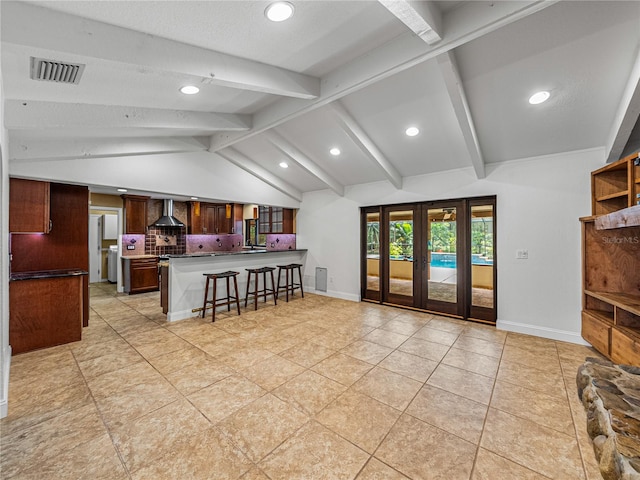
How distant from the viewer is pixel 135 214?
646 cm

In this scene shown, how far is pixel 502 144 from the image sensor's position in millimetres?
3738

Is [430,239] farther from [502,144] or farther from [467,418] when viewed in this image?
[467,418]

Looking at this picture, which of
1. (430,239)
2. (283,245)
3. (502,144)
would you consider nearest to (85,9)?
(502,144)

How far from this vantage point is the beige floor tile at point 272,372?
2629 mm

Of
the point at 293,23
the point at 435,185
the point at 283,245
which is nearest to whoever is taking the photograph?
the point at 293,23

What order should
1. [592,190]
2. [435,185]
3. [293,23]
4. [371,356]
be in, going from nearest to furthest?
[293,23], [371,356], [592,190], [435,185]

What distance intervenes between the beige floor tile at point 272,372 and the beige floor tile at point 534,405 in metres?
1.84

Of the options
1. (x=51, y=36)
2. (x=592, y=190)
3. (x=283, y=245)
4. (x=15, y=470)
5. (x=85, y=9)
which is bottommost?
(x=15, y=470)

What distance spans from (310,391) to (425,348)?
1.72 m

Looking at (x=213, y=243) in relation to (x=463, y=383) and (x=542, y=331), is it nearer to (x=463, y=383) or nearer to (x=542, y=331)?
(x=463, y=383)

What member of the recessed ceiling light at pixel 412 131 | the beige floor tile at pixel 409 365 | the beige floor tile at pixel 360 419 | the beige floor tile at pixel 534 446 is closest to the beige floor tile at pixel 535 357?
the beige floor tile at pixel 409 365

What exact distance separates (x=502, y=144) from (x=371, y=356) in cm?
335

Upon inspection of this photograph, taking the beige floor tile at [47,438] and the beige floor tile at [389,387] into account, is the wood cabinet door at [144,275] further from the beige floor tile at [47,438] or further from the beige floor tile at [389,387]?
the beige floor tile at [389,387]

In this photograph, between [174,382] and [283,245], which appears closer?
Result: [174,382]
